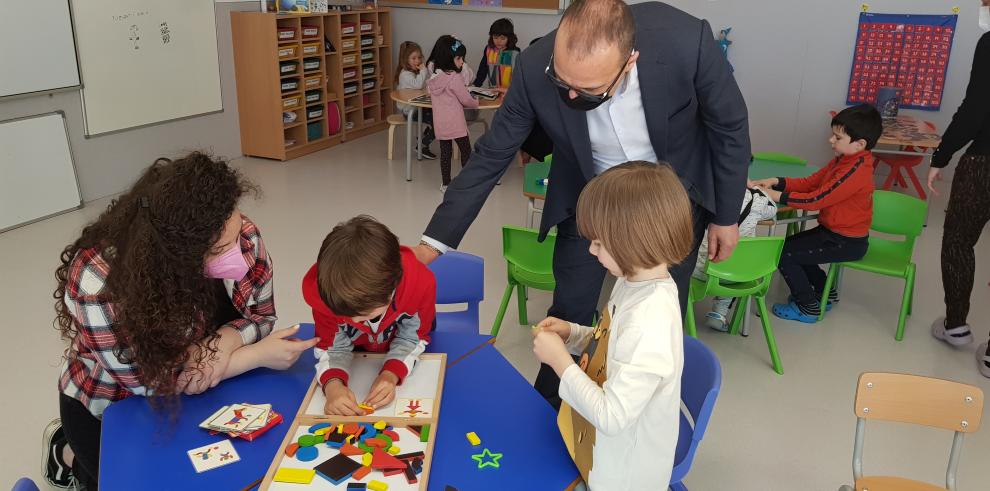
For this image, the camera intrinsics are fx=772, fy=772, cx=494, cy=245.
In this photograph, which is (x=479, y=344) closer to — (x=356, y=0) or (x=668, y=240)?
(x=668, y=240)

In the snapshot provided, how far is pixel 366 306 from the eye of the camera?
1764mm

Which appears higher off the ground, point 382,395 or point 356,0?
point 356,0

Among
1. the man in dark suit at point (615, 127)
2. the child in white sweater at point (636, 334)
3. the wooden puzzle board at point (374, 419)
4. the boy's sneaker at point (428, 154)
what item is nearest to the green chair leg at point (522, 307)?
the man in dark suit at point (615, 127)

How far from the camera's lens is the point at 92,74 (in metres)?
5.39

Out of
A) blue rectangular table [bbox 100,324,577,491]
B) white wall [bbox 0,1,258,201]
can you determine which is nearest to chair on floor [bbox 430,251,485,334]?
blue rectangular table [bbox 100,324,577,491]

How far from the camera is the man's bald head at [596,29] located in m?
1.80

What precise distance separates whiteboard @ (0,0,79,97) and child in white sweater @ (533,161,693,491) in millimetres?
4647

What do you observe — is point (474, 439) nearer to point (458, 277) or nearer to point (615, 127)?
point (615, 127)

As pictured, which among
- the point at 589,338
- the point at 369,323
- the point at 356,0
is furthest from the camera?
the point at 356,0

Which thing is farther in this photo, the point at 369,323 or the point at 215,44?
the point at 215,44

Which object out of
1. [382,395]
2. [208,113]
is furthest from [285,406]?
[208,113]

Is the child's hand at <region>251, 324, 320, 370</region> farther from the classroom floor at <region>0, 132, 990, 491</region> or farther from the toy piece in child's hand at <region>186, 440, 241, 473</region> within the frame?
the classroom floor at <region>0, 132, 990, 491</region>

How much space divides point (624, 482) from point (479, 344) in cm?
62

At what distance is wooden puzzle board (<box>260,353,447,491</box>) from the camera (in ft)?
4.80
